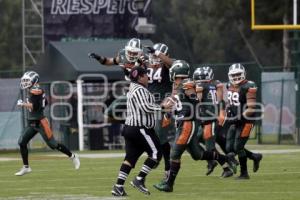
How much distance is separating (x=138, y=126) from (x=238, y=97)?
3.53 meters

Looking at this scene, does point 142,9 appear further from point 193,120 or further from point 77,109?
point 193,120

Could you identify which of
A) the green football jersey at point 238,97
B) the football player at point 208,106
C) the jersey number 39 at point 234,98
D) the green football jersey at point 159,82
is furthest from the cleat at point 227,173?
the green football jersey at point 159,82

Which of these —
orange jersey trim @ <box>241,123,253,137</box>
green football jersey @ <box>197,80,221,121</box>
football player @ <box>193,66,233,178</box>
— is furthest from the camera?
green football jersey @ <box>197,80,221,121</box>

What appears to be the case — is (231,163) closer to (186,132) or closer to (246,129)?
(246,129)

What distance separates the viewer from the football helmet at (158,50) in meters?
15.5

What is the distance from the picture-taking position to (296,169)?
18031 millimetres

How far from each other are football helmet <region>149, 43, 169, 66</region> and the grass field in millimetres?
1905

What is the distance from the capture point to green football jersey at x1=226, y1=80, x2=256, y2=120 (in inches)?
640

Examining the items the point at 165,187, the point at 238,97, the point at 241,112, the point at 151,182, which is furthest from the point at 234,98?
the point at 165,187

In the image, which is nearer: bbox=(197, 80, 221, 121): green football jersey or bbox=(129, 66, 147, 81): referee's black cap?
bbox=(129, 66, 147, 81): referee's black cap

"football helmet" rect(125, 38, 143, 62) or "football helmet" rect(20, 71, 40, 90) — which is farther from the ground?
"football helmet" rect(125, 38, 143, 62)

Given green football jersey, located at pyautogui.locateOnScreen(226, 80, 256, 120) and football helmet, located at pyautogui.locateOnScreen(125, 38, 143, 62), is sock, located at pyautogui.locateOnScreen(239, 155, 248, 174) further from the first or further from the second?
football helmet, located at pyautogui.locateOnScreen(125, 38, 143, 62)

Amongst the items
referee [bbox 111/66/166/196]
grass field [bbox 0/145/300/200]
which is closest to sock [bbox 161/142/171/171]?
grass field [bbox 0/145/300/200]

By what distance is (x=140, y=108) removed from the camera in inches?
526
